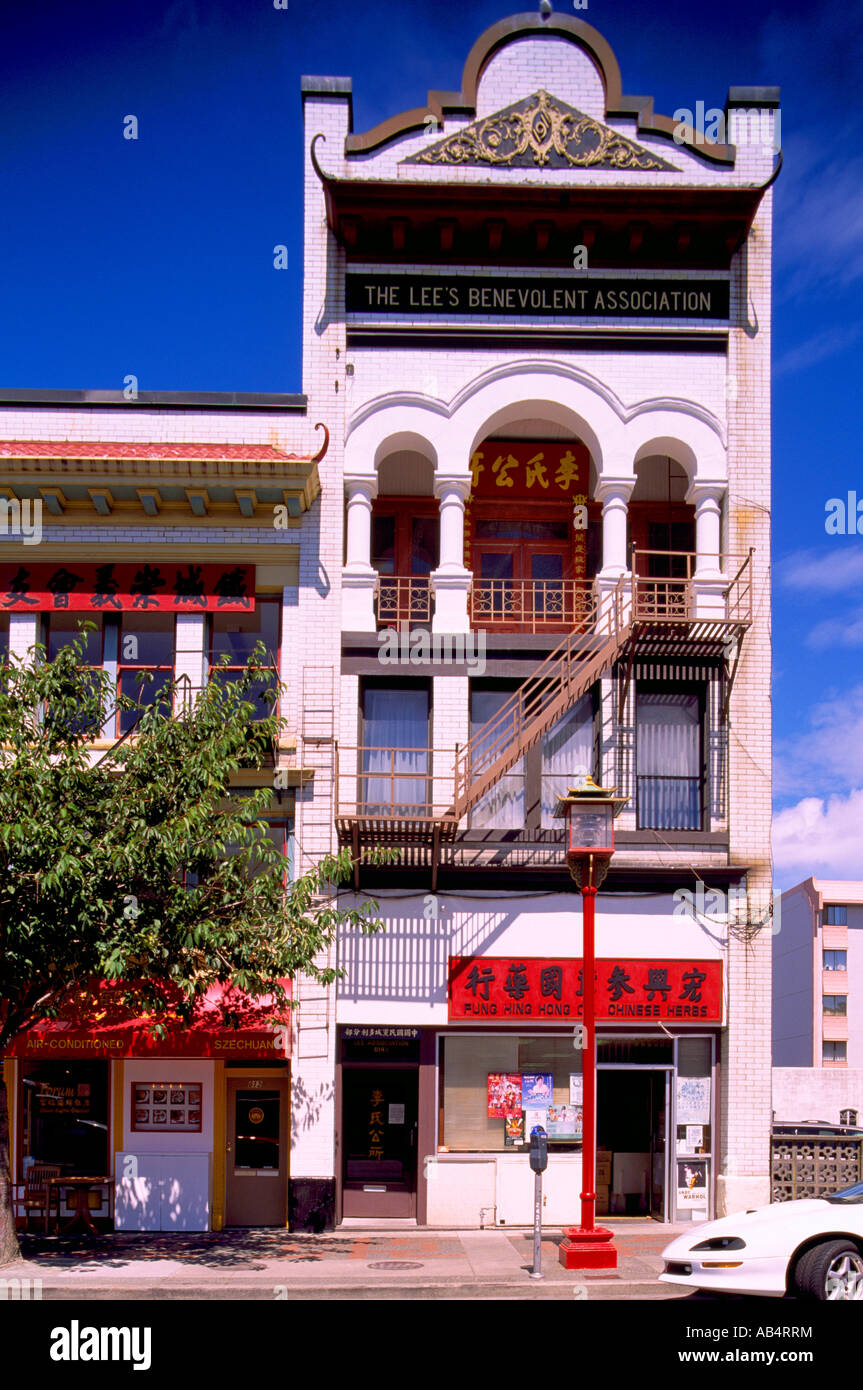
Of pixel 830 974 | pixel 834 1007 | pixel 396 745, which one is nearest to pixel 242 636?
pixel 396 745

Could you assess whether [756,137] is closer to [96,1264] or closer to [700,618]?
[700,618]

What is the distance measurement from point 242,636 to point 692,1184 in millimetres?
10377

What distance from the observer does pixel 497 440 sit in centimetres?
2247

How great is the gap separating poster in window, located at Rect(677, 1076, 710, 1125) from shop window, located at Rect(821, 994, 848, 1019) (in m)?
49.5

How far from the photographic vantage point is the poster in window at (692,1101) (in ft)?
65.5

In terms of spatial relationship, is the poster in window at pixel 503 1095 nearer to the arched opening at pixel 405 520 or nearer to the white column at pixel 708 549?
the white column at pixel 708 549

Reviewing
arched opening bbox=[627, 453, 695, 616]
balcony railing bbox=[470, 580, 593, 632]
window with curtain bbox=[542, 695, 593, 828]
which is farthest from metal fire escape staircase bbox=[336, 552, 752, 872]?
arched opening bbox=[627, 453, 695, 616]

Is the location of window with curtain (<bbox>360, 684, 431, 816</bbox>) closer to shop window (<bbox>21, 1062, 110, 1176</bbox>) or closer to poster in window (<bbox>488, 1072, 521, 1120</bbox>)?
poster in window (<bbox>488, 1072, 521, 1120</bbox>)

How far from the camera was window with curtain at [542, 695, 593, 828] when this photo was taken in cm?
2078

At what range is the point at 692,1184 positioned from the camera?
65.3ft

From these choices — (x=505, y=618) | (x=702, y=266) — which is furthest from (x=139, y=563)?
(x=702, y=266)

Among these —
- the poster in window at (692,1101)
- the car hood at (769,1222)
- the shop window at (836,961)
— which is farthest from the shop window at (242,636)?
the shop window at (836,961)

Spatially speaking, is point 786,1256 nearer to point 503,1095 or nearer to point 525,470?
point 503,1095

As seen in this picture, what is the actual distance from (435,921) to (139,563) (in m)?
6.91
